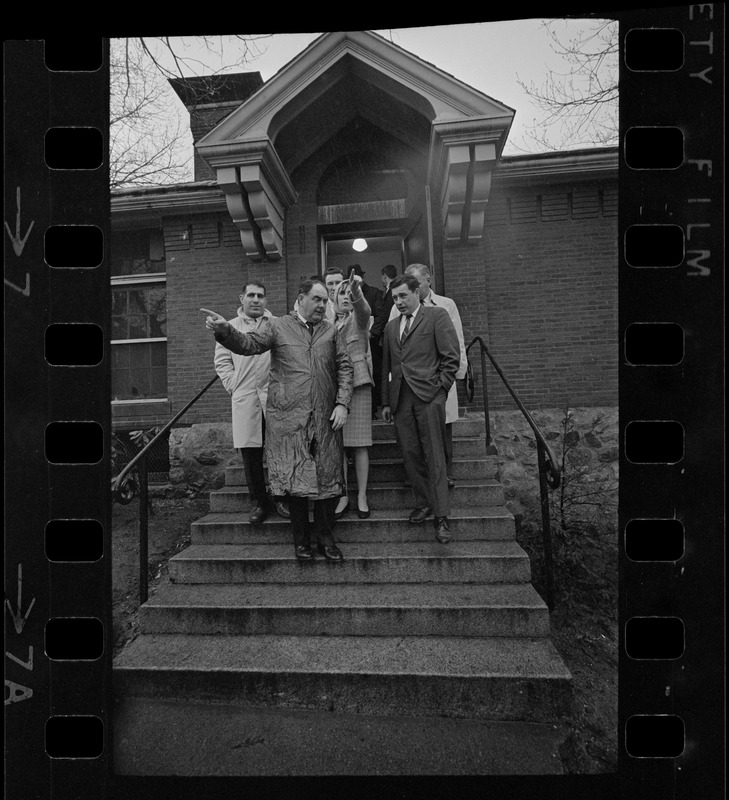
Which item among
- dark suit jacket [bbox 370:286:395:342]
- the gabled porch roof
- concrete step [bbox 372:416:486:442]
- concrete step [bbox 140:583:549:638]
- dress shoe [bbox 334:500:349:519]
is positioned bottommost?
concrete step [bbox 140:583:549:638]

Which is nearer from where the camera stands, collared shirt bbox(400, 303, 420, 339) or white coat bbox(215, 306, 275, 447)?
white coat bbox(215, 306, 275, 447)

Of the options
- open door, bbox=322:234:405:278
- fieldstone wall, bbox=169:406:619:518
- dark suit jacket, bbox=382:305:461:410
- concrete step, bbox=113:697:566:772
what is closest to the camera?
concrete step, bbox=113:697:566:772

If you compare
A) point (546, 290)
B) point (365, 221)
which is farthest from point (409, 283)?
point (365, 221)

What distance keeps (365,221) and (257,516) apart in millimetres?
3620

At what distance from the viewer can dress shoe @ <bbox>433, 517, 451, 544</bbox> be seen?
3090mm

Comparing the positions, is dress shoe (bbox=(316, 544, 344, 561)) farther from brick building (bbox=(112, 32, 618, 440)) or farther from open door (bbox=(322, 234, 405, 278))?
open door (bbox=(322, 234, 405, 278))

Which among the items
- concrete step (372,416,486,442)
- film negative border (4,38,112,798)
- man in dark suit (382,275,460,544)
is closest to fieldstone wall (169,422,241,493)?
man in dark suit (382,275,460,544)

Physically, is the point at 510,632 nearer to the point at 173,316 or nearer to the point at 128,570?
the point at 128,570

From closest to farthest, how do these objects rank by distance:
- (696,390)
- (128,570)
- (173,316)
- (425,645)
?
1. (696,390)
2. (425,645)
3. (128,570)
4. (173,316)

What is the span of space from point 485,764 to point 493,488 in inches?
85.7

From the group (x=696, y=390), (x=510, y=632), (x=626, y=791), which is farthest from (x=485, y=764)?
(x=696, y=390)

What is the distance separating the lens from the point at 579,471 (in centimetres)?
254

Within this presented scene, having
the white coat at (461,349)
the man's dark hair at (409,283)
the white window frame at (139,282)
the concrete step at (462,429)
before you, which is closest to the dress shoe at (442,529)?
the white coat at (461,349)

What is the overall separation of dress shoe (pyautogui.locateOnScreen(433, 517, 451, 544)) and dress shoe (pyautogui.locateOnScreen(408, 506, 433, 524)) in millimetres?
88
